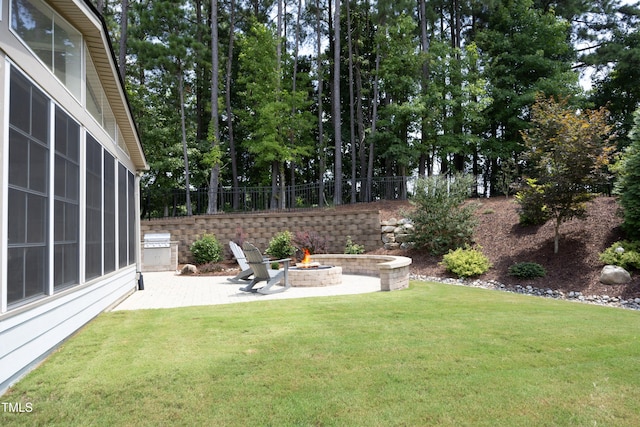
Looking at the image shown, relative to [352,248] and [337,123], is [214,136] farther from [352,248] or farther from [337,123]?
[352,248]

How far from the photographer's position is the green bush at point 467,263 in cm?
1052

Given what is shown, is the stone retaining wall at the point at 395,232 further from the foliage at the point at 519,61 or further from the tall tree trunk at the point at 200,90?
the tall tree trunk at the point at 200,90

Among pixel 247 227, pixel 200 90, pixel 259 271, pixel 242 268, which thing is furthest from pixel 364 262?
pixel 200 90

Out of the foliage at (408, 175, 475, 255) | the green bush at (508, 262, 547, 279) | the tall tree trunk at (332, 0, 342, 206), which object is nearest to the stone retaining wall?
the foliage at (408, 175, 475, 255)

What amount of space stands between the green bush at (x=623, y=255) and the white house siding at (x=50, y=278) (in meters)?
10.2

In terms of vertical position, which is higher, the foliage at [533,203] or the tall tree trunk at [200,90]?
the tall tree trunk at [200,90]

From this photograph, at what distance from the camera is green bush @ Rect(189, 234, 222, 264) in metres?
14.3

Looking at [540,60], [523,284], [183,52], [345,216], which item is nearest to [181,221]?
[345,216]

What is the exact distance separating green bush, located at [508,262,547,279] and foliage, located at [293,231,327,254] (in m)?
A: 6.18

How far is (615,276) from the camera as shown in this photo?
28.8ft

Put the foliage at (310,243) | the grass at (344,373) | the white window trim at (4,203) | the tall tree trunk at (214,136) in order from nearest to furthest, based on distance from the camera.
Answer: the grass at (344,373) → the white window trim at (4,203) → the foliage at (310,243) → the tall tree trunk at (214,136)

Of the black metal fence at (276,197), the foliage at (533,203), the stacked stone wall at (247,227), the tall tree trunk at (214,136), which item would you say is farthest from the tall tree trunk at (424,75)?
the tall tree trunk at (214,136)

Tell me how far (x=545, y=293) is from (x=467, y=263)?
1.98 m

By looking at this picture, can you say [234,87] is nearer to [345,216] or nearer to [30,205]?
[345,216]
